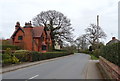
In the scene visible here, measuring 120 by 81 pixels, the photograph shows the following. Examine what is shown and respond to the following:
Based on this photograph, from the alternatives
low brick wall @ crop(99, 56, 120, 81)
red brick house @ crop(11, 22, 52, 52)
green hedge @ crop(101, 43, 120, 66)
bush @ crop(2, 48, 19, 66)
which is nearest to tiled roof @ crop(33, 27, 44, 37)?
red brick house @ crop(11, 22, 52, 52)

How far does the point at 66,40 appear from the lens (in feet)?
206

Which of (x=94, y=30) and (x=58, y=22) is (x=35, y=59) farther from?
(x=94, y=30)

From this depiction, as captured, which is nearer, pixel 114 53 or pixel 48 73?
pixel 114 53

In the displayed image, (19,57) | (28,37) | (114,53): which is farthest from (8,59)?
(28,37)

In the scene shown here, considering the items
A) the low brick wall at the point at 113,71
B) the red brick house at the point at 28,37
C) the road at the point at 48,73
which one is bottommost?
the road at the point at 48,73

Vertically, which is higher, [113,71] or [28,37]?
[28,37]

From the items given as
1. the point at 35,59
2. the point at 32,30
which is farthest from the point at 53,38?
the point at 35,59

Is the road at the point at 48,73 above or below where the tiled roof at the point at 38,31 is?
below

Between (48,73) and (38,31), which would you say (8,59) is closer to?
(48,73)

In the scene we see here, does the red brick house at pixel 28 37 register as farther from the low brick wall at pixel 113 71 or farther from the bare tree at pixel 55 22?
the low brick wall at pixel 113 71

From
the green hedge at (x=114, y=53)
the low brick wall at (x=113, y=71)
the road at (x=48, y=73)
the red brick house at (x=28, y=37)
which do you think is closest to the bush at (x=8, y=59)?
the road at (x=48, y=73)

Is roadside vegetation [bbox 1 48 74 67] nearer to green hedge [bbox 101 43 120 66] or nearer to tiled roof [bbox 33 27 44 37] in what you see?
green hedge [bbox 101 43 120 66]

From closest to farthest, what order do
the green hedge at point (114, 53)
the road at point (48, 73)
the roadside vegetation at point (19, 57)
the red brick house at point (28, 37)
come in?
the green hedge at point (114, 53) → the road at point (48, 73) → the roadside vegetation at point (19, 57) → the red brick house at point (28, 37)

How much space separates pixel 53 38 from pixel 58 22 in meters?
6.01
